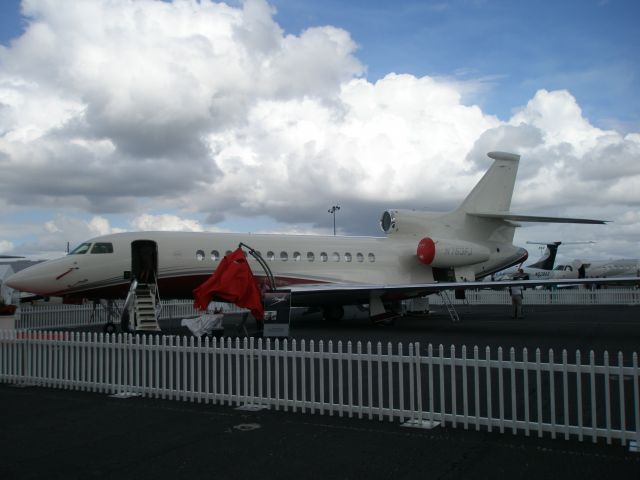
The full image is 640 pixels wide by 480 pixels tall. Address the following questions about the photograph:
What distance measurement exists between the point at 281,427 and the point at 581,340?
11635 mm

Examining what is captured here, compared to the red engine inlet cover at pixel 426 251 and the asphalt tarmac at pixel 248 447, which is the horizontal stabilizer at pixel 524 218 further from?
the asphalt tarmac at pixel 248 447

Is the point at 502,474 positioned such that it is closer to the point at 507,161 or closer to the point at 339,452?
the point at 339,452

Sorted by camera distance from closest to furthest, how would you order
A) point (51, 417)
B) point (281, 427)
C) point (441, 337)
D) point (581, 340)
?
point (281, 427) < point (51, 417) < point (581, 340) < point (441, 337)

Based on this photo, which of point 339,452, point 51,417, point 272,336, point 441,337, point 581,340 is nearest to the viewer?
point 339,452

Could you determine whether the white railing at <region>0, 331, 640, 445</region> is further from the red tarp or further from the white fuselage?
the white fuselage

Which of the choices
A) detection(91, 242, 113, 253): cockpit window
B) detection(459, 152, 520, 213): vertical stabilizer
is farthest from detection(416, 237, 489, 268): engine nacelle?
Result: detection(91, 242, 113, 253): cockpit window

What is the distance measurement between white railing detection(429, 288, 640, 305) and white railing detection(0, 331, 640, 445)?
27183mm

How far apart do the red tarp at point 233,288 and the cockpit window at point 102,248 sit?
5.91 metres

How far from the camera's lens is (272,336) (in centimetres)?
1480

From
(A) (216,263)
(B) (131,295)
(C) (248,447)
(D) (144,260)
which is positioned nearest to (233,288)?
(B) (131,295)

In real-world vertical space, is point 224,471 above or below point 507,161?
below

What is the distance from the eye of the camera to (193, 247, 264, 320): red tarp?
14625mm

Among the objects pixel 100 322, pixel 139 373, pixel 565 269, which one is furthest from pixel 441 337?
pixel 565 269

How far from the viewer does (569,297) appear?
37.9m
